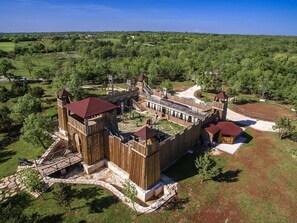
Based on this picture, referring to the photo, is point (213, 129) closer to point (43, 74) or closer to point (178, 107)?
point (178, 107)

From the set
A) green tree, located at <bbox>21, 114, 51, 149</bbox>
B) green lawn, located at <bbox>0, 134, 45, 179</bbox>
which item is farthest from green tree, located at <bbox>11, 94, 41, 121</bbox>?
green tree, located at <bbox>21, 114, 51, 149</bbox>

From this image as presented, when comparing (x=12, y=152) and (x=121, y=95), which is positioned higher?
(x=121, y=95)

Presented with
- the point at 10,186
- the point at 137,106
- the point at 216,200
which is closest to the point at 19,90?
the point at 137,106

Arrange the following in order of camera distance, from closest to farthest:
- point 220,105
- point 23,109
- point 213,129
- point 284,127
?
point 213,129, point 284,127, point 23,109, point 220,105

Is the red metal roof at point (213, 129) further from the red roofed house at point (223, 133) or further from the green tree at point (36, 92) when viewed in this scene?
the green tree at point (36, 92)

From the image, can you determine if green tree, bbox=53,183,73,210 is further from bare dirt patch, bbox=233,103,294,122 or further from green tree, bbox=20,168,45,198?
bare dirt patch, bbox=233,103,294,122

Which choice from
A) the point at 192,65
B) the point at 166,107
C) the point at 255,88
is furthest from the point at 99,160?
the point at 192,65

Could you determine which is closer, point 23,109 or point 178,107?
point 23,109
